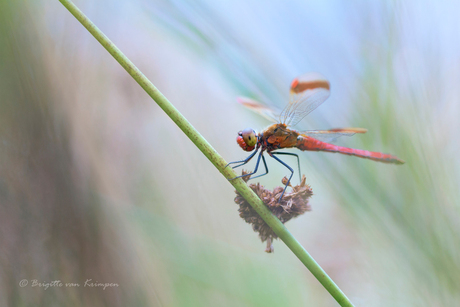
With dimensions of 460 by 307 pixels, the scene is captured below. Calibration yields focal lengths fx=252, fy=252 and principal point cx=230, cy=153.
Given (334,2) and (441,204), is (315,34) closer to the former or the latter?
(334,2)

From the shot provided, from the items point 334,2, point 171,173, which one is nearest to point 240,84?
point 171,173

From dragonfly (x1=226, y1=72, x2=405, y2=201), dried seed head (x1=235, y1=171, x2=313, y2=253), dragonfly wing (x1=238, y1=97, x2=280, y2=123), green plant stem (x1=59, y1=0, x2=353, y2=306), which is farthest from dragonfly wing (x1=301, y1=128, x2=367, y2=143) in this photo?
green plant stem (x1=59, y1=0, x2=353, y2=306)

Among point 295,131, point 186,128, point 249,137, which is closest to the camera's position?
point 186,128

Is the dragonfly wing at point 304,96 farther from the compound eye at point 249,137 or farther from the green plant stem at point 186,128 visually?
the green plant stem at point 186,128

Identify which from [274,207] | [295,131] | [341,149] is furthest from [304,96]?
[274,207]

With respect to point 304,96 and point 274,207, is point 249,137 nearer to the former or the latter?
point 304,96
